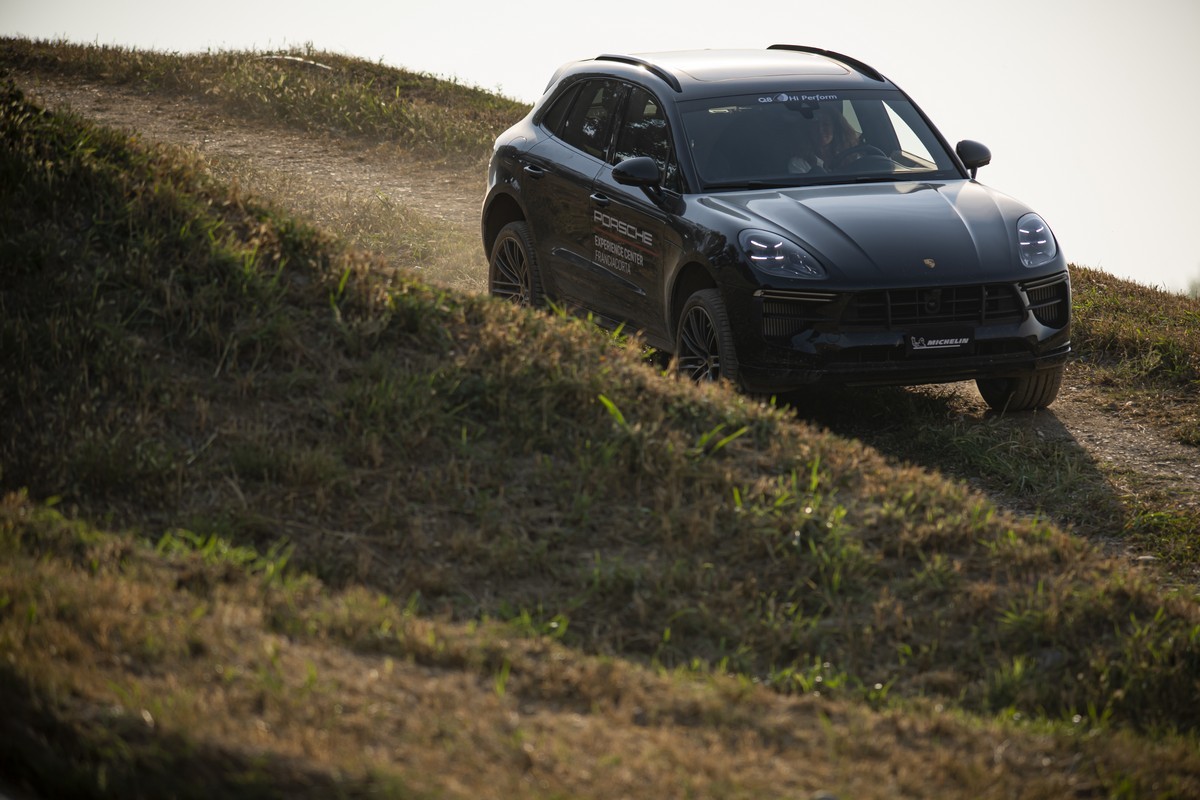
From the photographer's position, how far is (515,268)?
1010 cm

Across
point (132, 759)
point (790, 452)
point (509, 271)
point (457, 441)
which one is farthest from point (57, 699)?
point (509, 271)

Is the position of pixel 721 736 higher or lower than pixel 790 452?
lower

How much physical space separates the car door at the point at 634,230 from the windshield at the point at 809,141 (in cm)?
26

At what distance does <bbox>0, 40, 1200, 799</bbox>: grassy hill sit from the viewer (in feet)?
14.2

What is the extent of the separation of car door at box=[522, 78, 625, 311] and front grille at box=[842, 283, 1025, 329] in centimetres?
213

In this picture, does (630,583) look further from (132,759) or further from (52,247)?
(52,247)

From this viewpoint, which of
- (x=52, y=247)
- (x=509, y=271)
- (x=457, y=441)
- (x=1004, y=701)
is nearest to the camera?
(x=1004, y=701)

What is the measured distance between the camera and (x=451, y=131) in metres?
17.1

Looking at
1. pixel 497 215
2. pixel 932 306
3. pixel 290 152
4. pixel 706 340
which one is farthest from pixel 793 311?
pixel 290 152

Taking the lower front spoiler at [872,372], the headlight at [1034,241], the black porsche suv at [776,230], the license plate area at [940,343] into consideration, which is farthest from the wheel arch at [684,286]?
the headlight at [1034,241]

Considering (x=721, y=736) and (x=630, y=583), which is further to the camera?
(x=630, y=583)

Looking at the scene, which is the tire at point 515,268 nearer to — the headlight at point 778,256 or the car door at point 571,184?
the car door at point 571,184

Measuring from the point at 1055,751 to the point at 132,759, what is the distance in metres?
2.81

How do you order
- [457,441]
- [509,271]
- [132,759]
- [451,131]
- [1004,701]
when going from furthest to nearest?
[451,131] → [509,271] → [457,441] → [1004,701] → [132,759]
